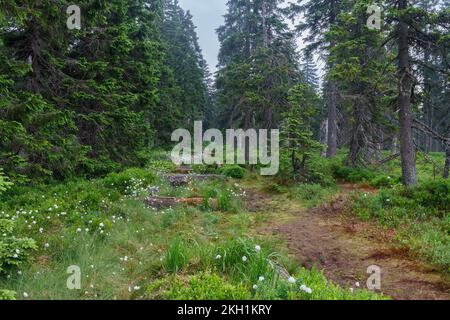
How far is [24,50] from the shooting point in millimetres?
10695

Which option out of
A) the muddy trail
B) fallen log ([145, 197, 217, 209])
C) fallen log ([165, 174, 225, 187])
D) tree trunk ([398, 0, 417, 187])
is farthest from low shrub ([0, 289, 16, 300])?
tree trunk ([398, 0, 417, 187])

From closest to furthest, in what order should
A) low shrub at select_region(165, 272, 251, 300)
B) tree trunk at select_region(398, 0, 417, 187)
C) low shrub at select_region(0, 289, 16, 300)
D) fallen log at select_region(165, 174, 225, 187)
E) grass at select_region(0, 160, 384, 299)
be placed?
low shrub at select_region(0, 289, 16, 300) → low shrub at select_region(165, 272, 251, 300) → grass at select_region(0, 160, 384, 299) → tree trunk at select_region(398, 0, 417, 187) → fallen log at select_region(165, 174, 225, 187)

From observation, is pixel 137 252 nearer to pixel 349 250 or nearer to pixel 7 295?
pixel 7 295

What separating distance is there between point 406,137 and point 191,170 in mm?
10733

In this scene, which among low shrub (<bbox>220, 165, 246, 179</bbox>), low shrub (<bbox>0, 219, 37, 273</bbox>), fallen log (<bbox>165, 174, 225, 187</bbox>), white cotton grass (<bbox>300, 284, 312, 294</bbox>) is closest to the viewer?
white cotton grass (<bbox>300, 284, 312, 294</bbox>)

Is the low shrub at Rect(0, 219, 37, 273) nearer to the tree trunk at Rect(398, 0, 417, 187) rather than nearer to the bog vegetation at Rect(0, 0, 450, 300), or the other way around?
the bog vegetation at Rect(0, 0, 450, 300)

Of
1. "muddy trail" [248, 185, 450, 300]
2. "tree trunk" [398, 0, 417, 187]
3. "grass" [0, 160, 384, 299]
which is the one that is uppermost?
"tree trunk" [398, 0, 417, 187]

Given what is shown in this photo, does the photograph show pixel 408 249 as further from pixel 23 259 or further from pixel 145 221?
pixel 23 259

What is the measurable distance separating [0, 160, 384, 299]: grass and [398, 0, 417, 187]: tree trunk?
5673 mm

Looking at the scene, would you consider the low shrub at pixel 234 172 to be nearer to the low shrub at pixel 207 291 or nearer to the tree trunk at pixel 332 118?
the tree trunk at pixel 332 118

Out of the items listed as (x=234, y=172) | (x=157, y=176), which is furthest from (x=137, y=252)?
(x=234, y=172)

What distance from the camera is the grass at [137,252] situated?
463 cm

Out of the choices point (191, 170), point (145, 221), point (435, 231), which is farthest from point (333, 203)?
point (191, 170)

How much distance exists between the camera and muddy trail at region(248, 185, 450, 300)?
19.9 feet
